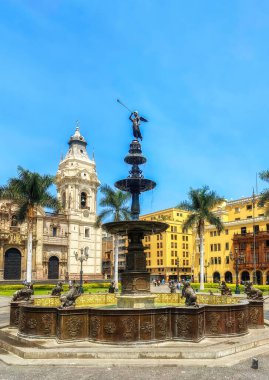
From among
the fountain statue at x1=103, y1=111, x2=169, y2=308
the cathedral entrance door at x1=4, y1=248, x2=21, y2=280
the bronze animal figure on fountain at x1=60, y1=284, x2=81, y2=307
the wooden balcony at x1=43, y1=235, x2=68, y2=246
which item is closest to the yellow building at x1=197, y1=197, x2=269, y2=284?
the wooden balcony at x1=43, y1=235, x2=68, y2=246

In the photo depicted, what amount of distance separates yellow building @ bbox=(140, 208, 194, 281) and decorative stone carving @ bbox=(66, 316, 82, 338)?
72107 mm

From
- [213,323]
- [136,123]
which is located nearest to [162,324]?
[213,323]

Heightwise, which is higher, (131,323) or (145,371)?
(131,323)

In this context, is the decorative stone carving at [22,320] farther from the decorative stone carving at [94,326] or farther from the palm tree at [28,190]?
the palm tree at [28,190]

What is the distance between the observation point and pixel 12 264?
59.4 meters

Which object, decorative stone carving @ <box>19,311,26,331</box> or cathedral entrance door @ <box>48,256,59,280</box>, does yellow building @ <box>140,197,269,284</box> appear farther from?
decorative stone carving @ <box>19,311,26,331</box>

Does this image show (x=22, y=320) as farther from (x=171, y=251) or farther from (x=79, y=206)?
(x=171, y=251)

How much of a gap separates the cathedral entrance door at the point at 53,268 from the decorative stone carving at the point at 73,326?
2077 inches

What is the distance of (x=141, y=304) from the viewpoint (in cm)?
1433

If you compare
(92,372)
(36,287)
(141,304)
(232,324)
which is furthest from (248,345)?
(36,287)

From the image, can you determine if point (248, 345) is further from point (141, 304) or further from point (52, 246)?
point (52, 246)

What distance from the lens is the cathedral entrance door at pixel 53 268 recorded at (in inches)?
2480

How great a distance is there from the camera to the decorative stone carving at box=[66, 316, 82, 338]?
12.1 meters

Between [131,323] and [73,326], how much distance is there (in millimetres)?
1882
